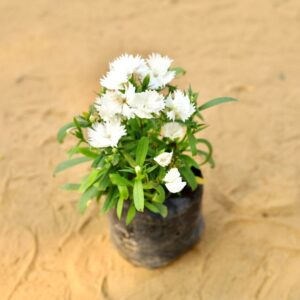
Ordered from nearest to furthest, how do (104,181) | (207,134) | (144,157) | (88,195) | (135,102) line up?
(135,102) < (144,157) < (104,181) < (88,195) < (207,134)

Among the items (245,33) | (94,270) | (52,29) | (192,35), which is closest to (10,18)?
(52,29)

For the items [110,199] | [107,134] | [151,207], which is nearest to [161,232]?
[151,207]

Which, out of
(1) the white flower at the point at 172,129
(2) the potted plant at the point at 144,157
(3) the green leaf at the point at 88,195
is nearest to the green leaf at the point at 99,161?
(2) the potted plant at the point at 144,157

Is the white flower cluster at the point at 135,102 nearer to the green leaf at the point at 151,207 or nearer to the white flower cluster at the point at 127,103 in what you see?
the white flower cluster at the point at 127,103

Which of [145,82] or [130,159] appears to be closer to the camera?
[145,82]

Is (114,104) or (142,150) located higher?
(114,104)

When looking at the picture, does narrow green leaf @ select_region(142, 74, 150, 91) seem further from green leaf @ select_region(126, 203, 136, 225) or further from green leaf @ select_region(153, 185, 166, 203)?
green leaf @ select_region(126, 203, 136, 225)

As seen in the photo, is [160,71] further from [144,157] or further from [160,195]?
[160,195]

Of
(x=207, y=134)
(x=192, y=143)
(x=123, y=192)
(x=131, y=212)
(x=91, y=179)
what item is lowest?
(x=131, y=212)
